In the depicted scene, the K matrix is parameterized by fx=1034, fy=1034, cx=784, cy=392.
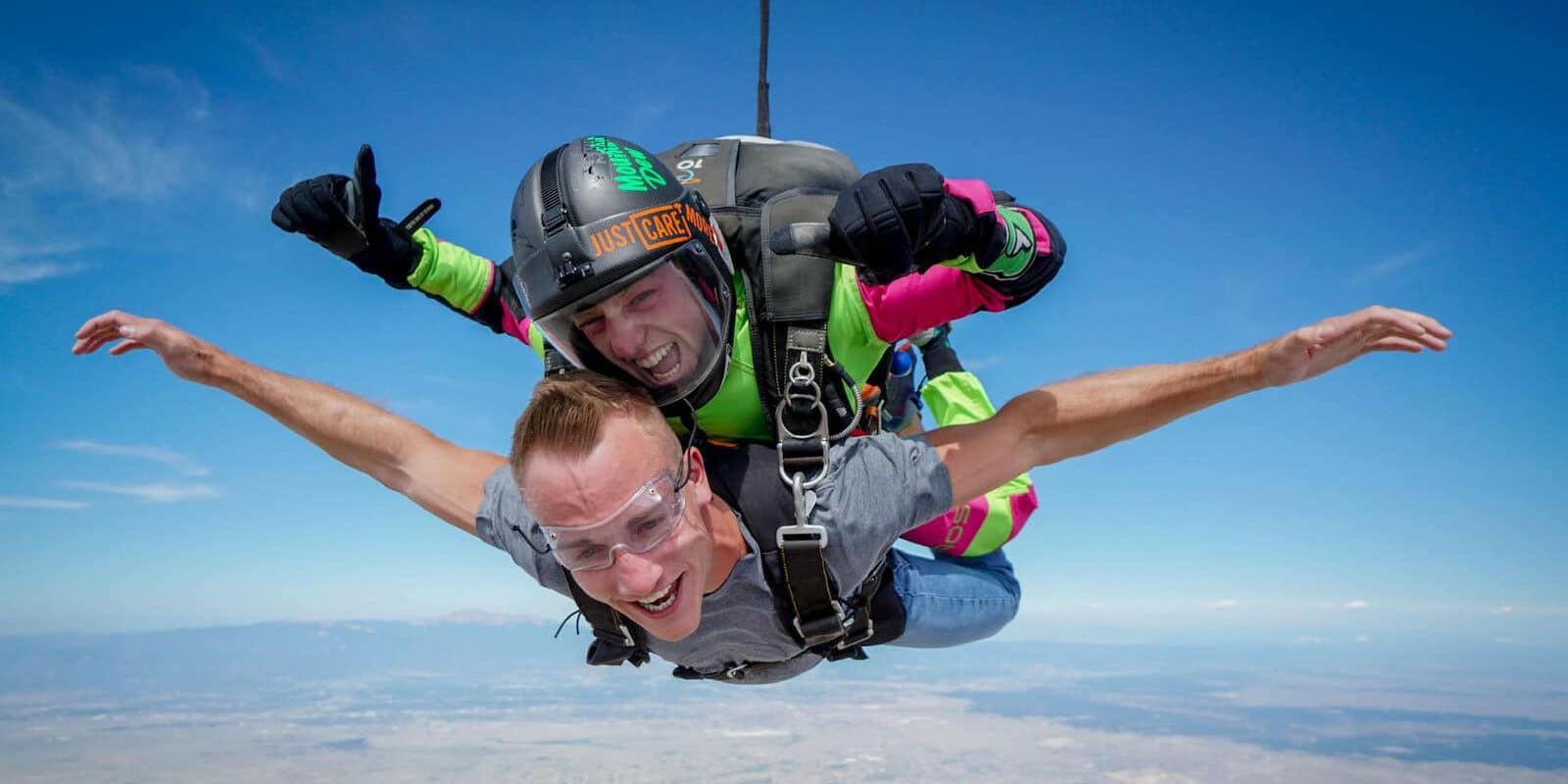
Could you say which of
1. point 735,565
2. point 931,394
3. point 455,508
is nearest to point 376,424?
point 455,508

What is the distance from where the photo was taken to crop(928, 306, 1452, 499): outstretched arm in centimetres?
265

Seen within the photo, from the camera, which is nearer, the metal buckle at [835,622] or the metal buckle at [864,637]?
the metal buckle at [835,622]

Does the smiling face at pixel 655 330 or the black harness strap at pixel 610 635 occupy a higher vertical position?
the smiling face at pixel 655 330

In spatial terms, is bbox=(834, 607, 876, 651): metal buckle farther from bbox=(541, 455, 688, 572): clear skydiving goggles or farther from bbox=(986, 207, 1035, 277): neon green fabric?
bbox=(986, 207, 1035, 277): neon green fabric

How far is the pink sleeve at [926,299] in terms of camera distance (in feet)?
9.82

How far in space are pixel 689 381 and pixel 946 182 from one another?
2.87ft

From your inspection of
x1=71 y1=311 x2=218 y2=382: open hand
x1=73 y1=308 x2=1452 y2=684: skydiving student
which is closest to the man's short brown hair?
x1=73 y1=308 x2=1452 y2=684: skydiving student

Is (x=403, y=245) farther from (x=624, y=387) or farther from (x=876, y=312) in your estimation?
(x=876, y=312)

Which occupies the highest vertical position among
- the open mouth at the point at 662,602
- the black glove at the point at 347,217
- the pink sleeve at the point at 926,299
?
the black glove at the point at 347,217

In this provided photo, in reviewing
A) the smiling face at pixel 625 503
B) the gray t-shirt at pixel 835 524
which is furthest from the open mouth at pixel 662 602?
the gray t-shirt at pixel 835 524

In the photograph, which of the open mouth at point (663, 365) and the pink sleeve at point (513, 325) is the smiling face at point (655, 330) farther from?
the pink sleeve at point (513, 325)

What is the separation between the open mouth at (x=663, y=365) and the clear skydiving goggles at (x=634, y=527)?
9.7 inches

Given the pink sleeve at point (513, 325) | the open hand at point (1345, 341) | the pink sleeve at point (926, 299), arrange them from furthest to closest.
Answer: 1. the pink sleeve at point (513, 325)
2. the pink sleeve at point (926, 299)
3. the open hand at point (1345, 341)

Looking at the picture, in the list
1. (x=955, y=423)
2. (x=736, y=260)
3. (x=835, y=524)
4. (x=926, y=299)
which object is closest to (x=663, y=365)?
(x=736, y=260)
